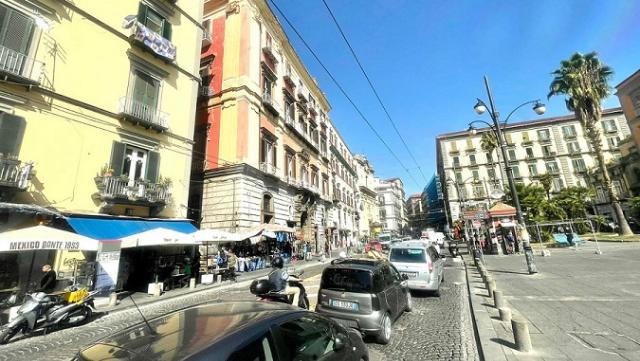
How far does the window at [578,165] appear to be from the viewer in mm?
53728

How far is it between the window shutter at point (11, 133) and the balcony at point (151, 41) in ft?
21.4

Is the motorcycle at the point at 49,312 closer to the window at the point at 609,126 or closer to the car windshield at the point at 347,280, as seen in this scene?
the car windshield at the point at 347,280

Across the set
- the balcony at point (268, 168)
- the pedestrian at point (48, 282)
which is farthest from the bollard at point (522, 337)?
the balcony at point (268, 168)

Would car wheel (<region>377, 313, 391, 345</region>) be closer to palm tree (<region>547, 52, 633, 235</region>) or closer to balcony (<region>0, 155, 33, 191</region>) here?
balcony (<region>0, 155, 33, 191</region>)

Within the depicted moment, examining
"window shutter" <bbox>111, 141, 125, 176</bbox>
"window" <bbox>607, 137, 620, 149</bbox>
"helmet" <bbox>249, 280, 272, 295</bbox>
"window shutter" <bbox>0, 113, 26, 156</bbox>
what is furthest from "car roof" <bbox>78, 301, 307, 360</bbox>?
"window" <bbox>607, 137, 620, 149</bbox>

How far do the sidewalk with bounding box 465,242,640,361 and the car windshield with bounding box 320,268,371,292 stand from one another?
235 cm

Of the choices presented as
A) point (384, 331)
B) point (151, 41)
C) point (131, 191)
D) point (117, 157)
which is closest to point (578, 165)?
point (384, 331)

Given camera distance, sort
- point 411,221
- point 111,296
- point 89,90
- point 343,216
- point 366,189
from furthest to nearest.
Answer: point 411,221
point 366,189
point 343,216
point 89,90
point 111,296

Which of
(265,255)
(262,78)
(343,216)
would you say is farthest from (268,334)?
(343,216)

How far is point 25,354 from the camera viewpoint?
595 centimetres

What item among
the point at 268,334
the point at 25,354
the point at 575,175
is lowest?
the point at 25,354

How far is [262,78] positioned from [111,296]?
64.3ft

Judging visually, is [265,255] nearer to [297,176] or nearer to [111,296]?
[297,176]

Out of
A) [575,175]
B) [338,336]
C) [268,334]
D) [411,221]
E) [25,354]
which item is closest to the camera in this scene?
[268,334]
